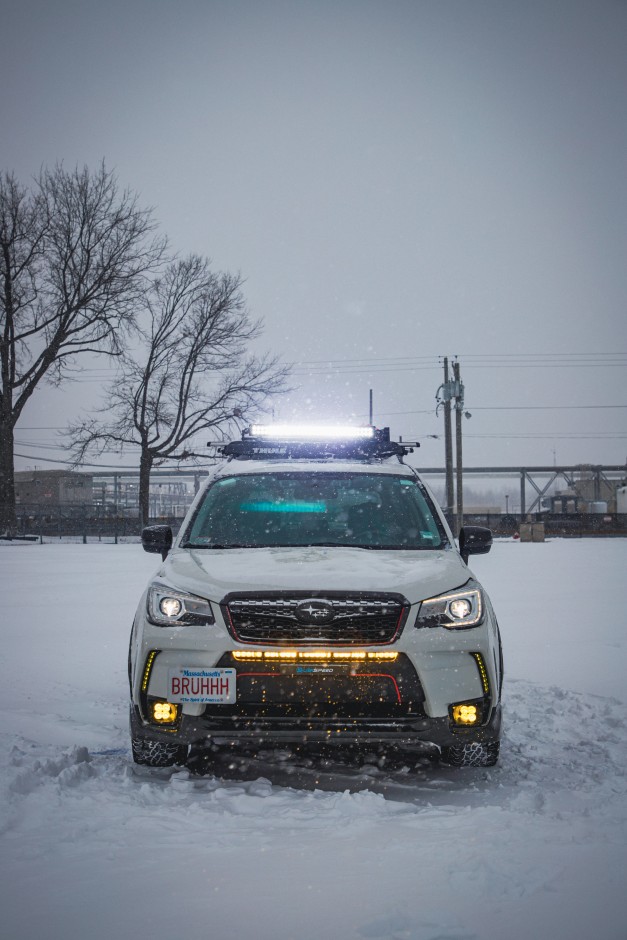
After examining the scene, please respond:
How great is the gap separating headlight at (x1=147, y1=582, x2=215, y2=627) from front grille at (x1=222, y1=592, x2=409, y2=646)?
11 centimetres

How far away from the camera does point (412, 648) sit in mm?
4016

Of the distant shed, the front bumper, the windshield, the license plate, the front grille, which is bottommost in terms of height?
the front bumper

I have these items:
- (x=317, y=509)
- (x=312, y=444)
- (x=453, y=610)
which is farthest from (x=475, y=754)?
(x=312, y=444)

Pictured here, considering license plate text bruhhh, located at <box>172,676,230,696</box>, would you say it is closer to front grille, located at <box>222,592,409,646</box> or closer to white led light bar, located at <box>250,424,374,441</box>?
front grille, located at <box>222,592,409,646</box>

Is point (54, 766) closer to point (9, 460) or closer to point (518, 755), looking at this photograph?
point (518, 755)

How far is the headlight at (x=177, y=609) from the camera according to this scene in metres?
4.16

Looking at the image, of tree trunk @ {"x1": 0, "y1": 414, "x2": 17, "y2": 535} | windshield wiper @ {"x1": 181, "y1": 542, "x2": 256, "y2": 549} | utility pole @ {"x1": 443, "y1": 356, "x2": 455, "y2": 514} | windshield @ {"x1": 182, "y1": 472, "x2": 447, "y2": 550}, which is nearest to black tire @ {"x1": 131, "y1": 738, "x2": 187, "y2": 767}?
windshield wiper @ {"x1": 181, "y1": 542, "x2": 256, "y2": 549}

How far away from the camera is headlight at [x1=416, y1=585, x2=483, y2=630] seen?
13.5ft

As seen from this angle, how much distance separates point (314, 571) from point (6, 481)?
32566 mm

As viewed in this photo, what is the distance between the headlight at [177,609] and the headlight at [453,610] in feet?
3.23

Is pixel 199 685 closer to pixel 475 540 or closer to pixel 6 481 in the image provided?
pixel 475 540

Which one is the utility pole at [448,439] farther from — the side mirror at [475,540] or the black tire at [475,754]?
the black tire at [475,754]

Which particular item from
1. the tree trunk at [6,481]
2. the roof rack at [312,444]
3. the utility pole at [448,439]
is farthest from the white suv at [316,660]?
the utility pole at [448,439]

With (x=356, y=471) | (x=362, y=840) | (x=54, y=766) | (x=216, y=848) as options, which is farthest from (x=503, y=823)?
(x=356, y=471)
